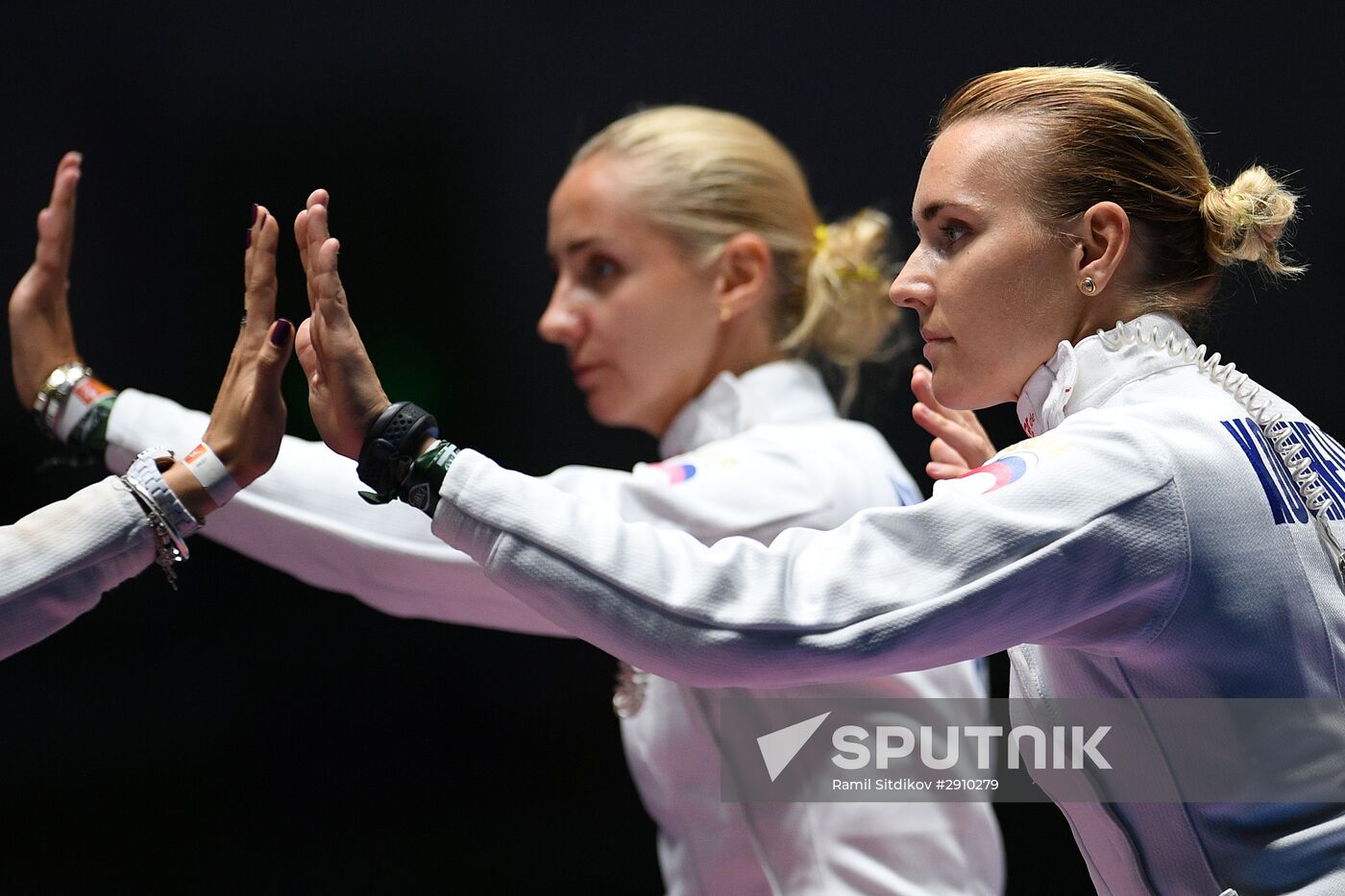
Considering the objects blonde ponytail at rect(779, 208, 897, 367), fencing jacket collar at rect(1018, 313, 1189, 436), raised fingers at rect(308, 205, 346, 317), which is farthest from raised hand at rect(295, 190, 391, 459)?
blonde ponytail at rect(779, 208, 897, 367)

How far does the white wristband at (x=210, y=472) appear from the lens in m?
1.38

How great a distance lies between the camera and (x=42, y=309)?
6.07 feet

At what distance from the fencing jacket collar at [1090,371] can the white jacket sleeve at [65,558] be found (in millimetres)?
876

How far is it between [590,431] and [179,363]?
819 millimetres

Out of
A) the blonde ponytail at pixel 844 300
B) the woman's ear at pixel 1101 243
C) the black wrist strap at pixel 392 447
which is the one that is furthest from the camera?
the blonde ponytail at pixel 844 300

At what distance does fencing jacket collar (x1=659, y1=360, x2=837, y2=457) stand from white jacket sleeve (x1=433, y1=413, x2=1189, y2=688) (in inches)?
34.0

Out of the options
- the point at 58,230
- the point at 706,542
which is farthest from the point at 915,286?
the point at 58,230

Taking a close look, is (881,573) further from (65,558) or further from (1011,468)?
(65,558)

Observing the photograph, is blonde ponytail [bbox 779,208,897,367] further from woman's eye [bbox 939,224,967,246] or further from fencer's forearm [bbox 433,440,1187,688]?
fencer's forearm [bbox 433,440,1187,688]

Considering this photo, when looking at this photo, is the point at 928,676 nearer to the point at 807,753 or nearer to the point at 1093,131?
the point at 807,753

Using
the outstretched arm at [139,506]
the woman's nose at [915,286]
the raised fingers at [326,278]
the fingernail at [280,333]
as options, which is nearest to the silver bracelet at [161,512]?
the outstretched arm at [139,506]

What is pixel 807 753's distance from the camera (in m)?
1.74

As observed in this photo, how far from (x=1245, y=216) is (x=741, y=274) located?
90cm

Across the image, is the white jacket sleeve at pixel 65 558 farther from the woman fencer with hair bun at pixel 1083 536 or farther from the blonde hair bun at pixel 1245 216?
the blonde hair bun at pixel 1245 216
